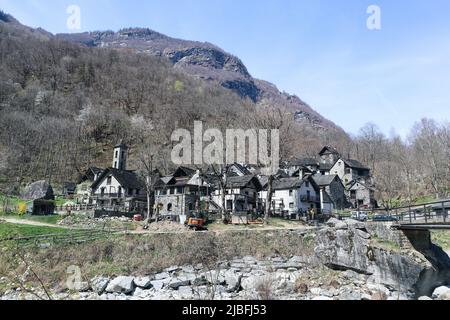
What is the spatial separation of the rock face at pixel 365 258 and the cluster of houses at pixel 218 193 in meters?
17.5

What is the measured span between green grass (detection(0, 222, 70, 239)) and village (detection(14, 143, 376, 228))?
767 cm

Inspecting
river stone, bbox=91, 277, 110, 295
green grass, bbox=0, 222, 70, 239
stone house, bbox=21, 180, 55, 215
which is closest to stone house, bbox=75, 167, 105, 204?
stone house, bbox=21, 180, 55, 215

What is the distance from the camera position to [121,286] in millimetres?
22422

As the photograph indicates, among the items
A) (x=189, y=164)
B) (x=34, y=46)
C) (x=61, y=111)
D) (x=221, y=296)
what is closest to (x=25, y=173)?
(x=189, y=164)

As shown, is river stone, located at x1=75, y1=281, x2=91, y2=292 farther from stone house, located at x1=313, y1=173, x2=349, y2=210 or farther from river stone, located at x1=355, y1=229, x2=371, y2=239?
stone house, located at x1=313, y1=173, x2=349, y2=210

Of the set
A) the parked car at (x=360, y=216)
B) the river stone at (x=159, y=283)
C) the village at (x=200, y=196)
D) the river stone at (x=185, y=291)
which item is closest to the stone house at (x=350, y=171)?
the village at (x=200, y=196)

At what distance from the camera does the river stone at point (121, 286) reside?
73.0 feet

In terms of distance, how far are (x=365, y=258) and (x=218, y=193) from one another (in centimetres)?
3194

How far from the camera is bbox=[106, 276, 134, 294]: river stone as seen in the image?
22250mm

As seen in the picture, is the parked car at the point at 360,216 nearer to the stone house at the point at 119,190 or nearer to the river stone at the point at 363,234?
Result: the river stone at the point at 363,234

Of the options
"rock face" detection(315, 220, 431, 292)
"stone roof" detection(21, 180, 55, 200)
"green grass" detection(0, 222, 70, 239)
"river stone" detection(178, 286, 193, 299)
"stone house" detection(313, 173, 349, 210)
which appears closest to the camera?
"river stone" detection(178, 286, 193, 299)

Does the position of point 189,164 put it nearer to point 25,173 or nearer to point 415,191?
point 25,173

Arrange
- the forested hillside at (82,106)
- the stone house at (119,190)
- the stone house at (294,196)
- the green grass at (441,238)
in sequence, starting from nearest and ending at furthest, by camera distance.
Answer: the green grass at (441,238), the stone house at (294,196), the stone house at (119,190), the forested hillside at (82,106)

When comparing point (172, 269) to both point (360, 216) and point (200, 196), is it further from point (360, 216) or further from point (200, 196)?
point (200, 196)
